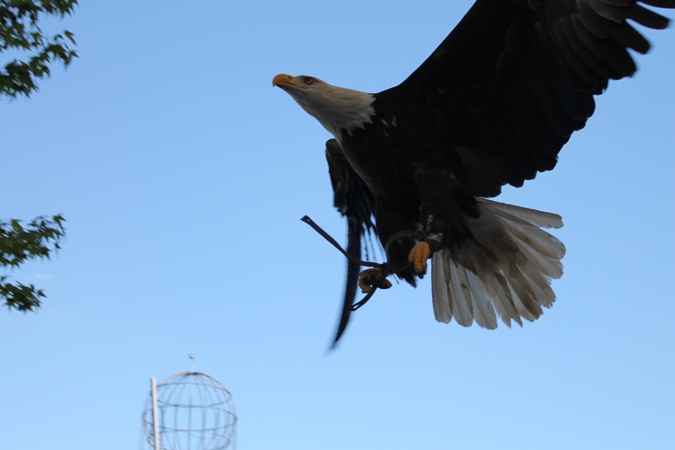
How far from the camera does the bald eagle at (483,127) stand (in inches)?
134

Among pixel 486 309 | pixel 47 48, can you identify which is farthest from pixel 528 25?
pixel 47 48

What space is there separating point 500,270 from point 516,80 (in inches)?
40.7

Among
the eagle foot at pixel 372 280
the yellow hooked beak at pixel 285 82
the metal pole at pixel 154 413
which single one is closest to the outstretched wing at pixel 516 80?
the yellow hooked beak at pixel 285 82

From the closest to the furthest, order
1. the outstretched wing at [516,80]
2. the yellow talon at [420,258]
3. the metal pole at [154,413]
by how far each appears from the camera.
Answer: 1. the outstretched wing at [516,80]
2. the yellow talon at [420,258]
3. the metal pole at [154,413]

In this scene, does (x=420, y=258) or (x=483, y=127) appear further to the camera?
(x=483, y=127)

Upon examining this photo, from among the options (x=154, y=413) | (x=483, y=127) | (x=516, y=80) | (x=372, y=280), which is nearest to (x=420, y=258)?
(x=372, y=280)

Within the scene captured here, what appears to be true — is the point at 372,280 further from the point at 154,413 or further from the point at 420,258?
the point at 154,413

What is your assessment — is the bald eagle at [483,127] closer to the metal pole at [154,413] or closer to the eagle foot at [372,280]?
the eagle foot at [372,280]

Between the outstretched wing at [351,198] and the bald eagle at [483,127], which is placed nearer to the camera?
the bald eagle at [483,127]

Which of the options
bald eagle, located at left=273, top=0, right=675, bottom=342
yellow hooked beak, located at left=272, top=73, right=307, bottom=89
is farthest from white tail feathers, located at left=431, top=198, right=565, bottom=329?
yellow hooked beak, located at left=272, top=73, right=307, bottom=89

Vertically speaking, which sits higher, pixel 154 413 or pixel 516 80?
pixel 516 80

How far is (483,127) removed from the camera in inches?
149

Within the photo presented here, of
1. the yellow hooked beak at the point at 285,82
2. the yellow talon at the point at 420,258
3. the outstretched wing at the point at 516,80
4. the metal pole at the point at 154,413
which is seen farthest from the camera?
the metal pole at the point at 154,413

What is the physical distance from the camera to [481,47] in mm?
3646
